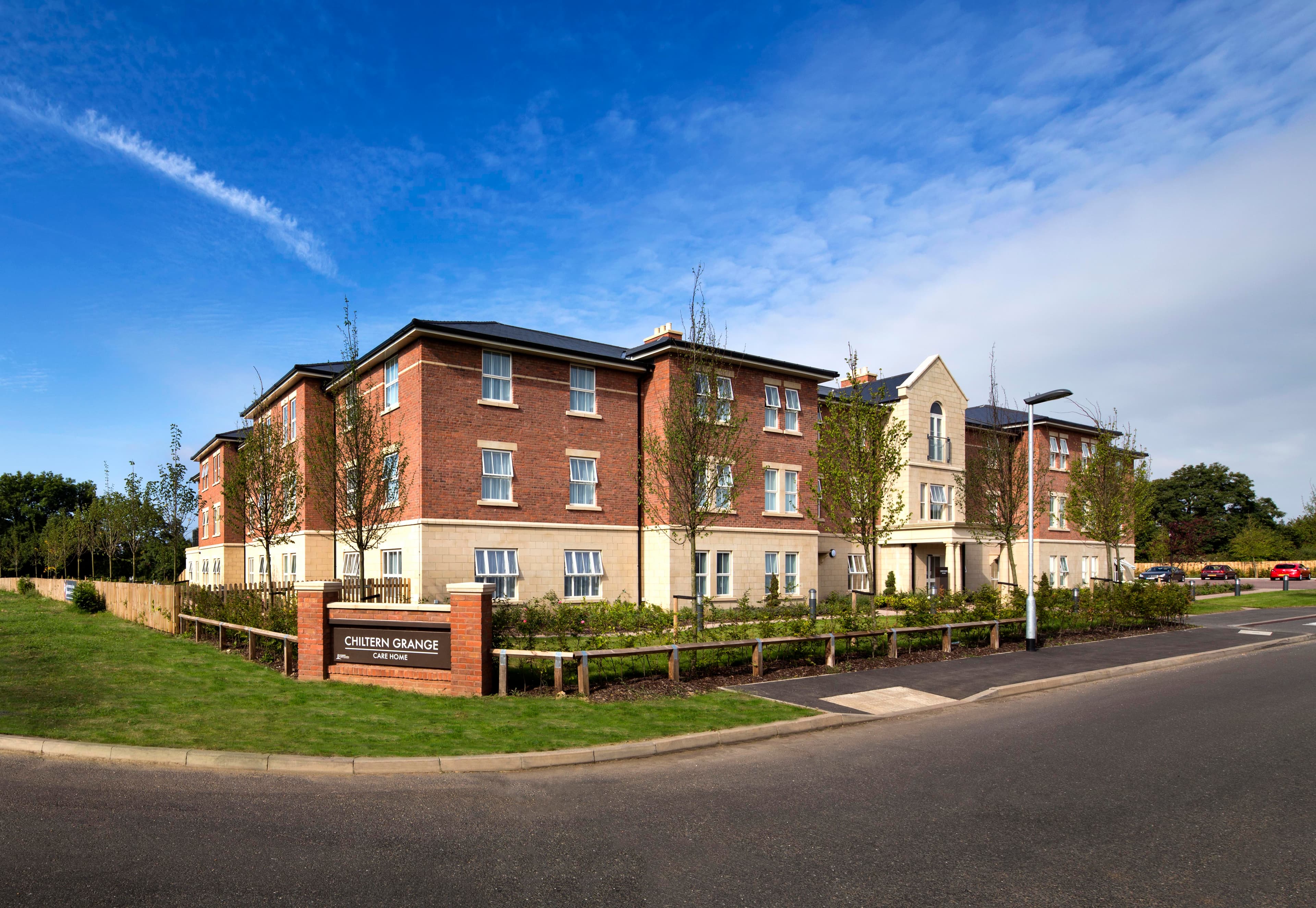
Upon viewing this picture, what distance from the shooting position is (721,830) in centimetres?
675

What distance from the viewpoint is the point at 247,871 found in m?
5.66

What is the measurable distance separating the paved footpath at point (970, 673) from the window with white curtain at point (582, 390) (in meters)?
15.5

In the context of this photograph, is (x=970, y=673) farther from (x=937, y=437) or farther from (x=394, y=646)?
(x=937, y=437)

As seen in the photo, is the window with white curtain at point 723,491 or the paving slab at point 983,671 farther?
the window with white curtain at point 723,491

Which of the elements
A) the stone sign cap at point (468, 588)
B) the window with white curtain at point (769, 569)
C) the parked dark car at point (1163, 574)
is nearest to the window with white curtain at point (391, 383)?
the window with white curtain at point (769, 569)

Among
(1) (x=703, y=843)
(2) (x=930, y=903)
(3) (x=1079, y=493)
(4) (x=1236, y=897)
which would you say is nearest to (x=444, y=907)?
(1) (x=703, y=843)

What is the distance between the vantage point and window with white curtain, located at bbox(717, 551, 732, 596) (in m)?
29.8

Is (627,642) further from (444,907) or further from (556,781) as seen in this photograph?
(444,907)

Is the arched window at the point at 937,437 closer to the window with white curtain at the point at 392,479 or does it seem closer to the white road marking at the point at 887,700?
the window with white curtain at the point at 392,479

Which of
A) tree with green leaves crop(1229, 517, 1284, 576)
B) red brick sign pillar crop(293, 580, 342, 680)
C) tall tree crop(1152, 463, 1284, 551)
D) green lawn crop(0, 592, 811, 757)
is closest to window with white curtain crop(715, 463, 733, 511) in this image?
green lawn crop(0, 592, 811, 757)

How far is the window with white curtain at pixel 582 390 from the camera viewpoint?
92.9 feet

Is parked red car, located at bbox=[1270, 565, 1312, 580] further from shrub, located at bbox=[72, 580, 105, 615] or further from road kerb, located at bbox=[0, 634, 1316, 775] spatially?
shrub, located at bbox=[72, 580, 105, 615]

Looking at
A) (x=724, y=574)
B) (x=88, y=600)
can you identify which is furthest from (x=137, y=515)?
(x=724, y=574)

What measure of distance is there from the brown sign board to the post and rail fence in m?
0.85
